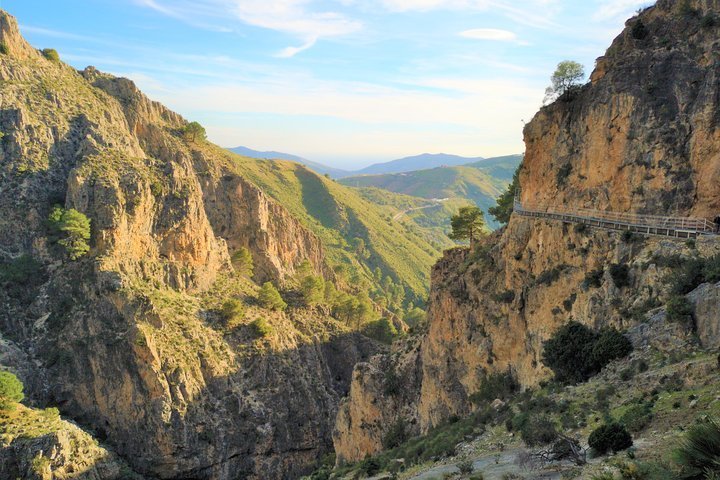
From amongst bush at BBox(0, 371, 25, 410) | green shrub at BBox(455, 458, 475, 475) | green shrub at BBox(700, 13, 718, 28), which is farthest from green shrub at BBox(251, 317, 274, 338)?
green shrub at BBox(700, 13, 718, 28)

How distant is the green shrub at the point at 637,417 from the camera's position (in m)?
16.3

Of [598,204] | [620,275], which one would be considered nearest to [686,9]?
[598,204]

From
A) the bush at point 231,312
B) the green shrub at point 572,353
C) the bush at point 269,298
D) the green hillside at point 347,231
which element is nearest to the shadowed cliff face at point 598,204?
the green shrub at point 572,353

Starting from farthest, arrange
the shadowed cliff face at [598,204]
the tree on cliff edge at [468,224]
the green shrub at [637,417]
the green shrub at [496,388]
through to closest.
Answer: the tree on cliff edge at [468,224] < the green shrub at [496,388] < the shadowed cliff face at [598,204] < the green shrub at [637,417]

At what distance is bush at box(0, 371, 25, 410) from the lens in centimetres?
5191

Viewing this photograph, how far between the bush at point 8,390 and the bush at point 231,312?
93.1 feet

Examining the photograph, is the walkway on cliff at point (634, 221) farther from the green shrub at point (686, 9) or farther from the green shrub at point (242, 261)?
the green shrub at point (242, 261)

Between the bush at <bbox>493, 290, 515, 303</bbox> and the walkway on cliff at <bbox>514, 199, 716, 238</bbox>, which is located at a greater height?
the walkway on cliff at <bbox>514, 199, 716, 238</bbox>

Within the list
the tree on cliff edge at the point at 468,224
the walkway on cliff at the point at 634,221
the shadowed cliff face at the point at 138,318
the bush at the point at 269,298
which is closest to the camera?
the walkway on cliff at the point at 634,221

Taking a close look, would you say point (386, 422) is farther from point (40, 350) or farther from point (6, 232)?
point (6, 232)

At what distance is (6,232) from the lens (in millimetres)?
69188

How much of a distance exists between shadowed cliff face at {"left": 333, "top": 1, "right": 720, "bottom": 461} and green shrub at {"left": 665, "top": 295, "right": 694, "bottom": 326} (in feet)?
1.40

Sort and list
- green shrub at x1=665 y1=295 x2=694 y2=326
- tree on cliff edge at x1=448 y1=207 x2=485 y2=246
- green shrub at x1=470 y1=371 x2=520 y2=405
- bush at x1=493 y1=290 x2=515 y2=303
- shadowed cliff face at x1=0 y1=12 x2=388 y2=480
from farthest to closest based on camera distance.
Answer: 1. shadowed cliff face at x1=0 y1=12 x2=388 y2=480
2. tree on cliff edge at x1=448 y1=207 x2=485 y2=246
3. bush at x1=493 y1=290 x2=515 y2=303
4. green shrub at x1=470 y1=371 x2=520 y2=405
5. green shrub at x1=665 y1=295 x2=694 y2=326

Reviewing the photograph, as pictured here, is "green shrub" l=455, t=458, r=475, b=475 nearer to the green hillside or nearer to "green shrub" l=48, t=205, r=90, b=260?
"green shrub" l=48, t=205, r=90, b=260
